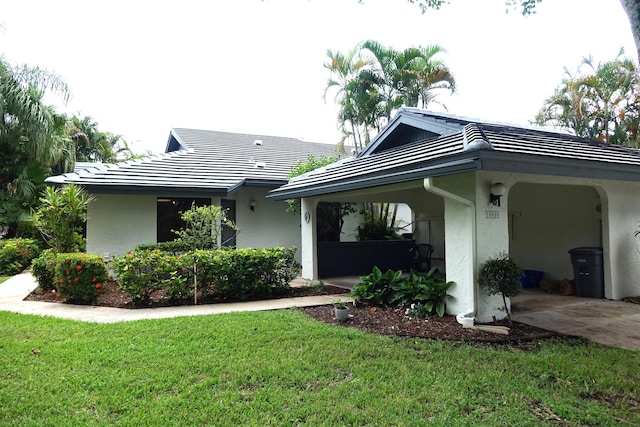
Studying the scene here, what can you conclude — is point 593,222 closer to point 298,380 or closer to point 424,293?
point 424,293

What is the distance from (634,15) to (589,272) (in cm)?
608

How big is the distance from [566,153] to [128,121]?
4885 centimetres

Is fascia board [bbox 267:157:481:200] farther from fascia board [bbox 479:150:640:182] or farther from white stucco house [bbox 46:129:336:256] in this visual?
white stucco house [bbox 46:129:336:256]

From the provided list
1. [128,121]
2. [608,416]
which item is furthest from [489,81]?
[128,121]

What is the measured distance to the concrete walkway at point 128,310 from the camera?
677 cm

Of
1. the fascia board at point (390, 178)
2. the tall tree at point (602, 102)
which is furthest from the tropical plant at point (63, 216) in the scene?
the tall tree at point (602, 102)

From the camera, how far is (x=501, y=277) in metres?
5.88

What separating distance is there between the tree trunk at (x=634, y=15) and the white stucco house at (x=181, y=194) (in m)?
9.13

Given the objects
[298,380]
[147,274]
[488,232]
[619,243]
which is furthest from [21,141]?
[619,243]

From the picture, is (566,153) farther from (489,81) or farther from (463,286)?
(489,81)

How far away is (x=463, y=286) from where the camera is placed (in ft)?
21.0

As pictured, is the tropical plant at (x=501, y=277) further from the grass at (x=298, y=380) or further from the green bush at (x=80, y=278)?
the green bush at (x=80, y=278)

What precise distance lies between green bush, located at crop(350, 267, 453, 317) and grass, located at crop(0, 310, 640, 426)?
1.53 meters

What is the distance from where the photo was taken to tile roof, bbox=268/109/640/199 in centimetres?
558
